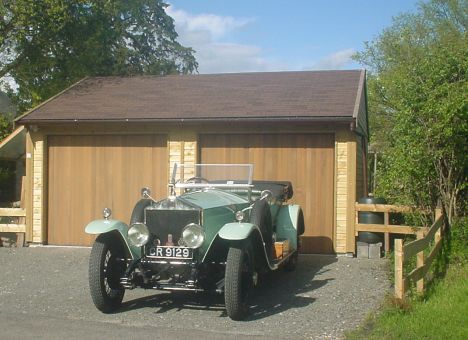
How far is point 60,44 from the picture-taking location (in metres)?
21.4

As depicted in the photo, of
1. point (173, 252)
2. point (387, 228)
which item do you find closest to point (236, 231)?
point (173, 252)

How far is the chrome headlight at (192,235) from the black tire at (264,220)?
974 mm

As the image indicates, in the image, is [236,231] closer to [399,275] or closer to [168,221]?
[168,221]

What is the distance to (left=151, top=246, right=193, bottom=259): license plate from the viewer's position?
759cm

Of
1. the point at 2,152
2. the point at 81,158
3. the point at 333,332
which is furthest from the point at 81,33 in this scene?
the point at 333,332

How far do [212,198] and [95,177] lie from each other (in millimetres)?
5748

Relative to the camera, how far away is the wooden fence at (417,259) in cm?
743

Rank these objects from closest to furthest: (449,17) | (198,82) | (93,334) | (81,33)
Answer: (93,334) < (198,82) < (81,33) < (449,17)

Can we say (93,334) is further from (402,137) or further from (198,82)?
(198,82)

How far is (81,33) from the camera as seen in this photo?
71.7 ft

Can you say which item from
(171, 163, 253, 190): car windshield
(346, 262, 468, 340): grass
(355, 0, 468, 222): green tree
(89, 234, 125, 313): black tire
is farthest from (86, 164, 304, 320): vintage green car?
(355, 0, 468, 222): green tree

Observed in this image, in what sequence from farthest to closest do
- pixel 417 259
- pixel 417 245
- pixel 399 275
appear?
pixel 417 259, pixel 417 245, pixel 399 275

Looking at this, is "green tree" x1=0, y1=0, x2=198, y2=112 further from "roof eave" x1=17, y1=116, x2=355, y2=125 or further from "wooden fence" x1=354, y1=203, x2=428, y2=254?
"wooden fence" x1=354, y1=203, x2=428, y2=254

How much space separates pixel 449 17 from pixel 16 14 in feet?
77.8
